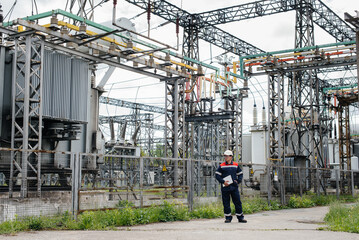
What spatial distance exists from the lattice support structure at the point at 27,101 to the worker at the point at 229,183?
233 inches

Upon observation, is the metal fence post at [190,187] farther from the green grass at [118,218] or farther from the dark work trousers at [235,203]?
the dark work trousers at [235,203]

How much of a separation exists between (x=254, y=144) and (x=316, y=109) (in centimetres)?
1304

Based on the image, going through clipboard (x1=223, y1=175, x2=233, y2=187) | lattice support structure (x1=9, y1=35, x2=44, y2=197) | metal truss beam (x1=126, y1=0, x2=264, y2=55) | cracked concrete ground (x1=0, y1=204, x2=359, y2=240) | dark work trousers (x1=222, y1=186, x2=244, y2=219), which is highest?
metal truss beam (x1=126, y1=0, x2=264, y2=55)

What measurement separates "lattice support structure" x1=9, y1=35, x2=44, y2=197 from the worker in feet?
19.4

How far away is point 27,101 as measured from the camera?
14.9m

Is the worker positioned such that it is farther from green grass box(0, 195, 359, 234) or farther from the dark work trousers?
green grass box(0, 195, 359, 234)

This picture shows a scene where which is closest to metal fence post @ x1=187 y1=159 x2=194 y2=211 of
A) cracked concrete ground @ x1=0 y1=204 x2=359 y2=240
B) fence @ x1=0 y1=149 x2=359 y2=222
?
fence @ x1=0 y1=149 x2=359 y2=222

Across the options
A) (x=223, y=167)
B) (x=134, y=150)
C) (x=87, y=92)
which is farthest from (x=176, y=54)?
(x=134, y=150)

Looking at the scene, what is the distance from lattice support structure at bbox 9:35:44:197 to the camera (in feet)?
48.7

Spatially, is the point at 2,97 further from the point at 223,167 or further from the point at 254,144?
the point at 254,144

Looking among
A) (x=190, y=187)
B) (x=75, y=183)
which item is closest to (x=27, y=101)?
(x=75, y=183)

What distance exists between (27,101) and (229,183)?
7.23 m

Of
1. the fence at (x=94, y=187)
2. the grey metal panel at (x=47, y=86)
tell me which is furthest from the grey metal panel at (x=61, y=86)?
the fence at (x=94, y=187)

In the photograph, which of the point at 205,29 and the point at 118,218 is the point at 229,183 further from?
the point at 205,29
